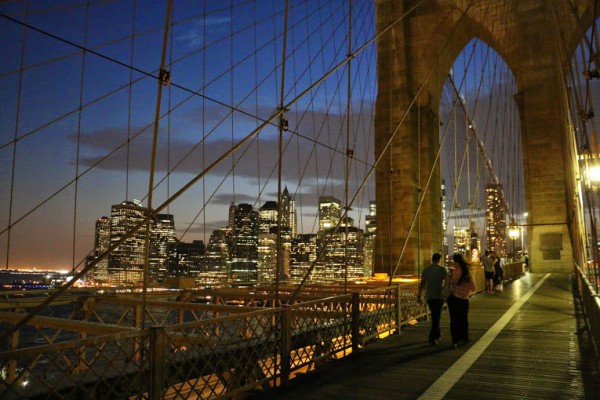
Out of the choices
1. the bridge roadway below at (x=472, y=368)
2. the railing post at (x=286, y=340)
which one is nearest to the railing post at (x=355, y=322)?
the bridge roadway below at (x=472, y=368)

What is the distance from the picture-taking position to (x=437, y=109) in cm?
2092

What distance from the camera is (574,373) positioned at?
4621mm

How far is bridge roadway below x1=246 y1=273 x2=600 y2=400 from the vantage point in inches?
159

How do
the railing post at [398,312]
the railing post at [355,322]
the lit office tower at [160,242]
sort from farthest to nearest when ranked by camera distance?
the lit office tower at [160,242] → the railing post at [398,312] → the railing post at [355,322]

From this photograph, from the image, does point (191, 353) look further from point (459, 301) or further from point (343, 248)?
point (343, 248)

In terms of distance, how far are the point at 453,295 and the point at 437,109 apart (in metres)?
16.1

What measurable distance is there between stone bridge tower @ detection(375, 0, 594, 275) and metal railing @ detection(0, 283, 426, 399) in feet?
36.5

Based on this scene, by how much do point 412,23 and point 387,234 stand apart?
847 centimetres

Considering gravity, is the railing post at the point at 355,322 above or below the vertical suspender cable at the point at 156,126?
below

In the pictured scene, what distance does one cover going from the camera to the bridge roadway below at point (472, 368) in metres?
4.03

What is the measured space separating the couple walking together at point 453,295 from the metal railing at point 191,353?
72cm

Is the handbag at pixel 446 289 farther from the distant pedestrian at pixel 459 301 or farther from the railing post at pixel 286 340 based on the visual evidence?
the railing post at pixel 286 340

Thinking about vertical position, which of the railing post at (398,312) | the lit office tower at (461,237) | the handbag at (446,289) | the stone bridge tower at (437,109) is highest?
the stone bridge tower at (437,109)

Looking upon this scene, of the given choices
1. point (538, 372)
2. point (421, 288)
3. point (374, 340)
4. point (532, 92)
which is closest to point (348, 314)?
point (374, 340)
